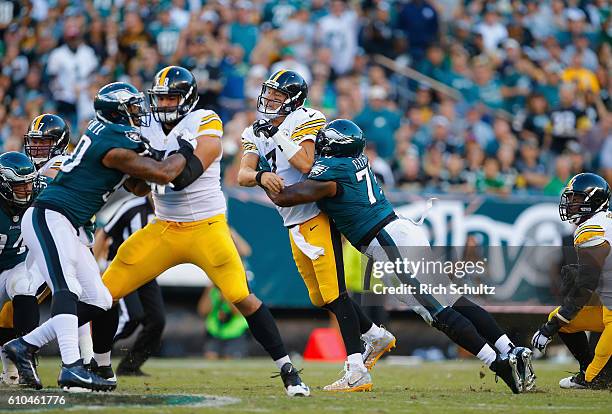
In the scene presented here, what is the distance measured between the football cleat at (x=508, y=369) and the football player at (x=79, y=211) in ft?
7.88

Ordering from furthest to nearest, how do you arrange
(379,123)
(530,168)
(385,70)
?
1. (385,70)
2. (530,168)
3. (379,123)

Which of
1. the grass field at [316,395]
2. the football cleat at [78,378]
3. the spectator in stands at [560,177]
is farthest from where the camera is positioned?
the spectator in stands at [560,177]

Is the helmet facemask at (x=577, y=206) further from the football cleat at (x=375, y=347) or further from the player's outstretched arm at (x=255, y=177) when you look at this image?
the player's outstretched arm at (x=255, y=177)

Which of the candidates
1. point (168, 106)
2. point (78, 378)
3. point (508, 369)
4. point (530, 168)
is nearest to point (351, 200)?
point (168, 106)

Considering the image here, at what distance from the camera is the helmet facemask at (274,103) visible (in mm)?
7461

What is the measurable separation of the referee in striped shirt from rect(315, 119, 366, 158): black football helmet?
232 cm

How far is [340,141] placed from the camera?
7238 millimetres

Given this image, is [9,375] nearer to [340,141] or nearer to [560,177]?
[340,141]

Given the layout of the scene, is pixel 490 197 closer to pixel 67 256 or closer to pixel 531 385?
pixel 531 385

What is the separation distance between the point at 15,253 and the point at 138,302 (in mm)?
1496

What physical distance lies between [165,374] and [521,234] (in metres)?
4.81

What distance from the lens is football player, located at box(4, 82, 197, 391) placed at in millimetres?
6371

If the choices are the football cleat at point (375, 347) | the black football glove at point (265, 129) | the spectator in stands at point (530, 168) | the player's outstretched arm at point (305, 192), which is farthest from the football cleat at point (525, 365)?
the spectator in stands at point (530, 168)

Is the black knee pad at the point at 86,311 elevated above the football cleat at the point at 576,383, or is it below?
above
